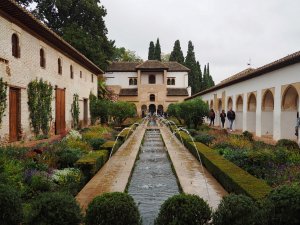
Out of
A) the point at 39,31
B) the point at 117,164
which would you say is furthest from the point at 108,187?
the point at 39,31

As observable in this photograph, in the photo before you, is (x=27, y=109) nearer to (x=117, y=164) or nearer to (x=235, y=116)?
(x=117, y=164)

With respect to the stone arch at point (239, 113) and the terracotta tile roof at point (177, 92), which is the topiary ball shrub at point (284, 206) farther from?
the terracotta tile roof at point (177, 92)

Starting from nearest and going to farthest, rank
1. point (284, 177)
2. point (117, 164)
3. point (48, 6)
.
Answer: point (284, 177), point (117, 164), point (48, 6)

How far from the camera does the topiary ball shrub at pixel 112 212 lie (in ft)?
14.3

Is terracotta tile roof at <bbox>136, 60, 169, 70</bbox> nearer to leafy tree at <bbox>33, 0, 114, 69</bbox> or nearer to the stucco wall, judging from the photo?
leafy tree at <bbox>33, 0, 114, 69</bbox>

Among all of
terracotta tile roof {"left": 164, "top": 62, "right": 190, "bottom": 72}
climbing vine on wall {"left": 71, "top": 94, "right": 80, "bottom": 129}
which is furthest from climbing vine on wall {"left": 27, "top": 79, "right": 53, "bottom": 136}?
terracotta tile roof {"left": 164, "top": 62, "right": 190, "bottom": 72}

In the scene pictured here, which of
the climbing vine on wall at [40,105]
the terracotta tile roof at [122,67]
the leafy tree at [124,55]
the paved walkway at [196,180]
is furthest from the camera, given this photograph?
the leafy tree at [124,55]

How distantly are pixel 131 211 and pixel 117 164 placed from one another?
6.47 m

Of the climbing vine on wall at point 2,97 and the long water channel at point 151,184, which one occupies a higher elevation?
the climbing vine on wall at point 2,97

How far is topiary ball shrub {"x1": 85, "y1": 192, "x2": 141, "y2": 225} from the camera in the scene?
436 cm

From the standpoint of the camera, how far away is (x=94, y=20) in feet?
121

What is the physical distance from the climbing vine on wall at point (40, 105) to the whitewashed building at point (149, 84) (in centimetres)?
3493

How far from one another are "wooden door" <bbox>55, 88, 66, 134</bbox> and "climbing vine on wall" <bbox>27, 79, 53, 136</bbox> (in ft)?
4.48

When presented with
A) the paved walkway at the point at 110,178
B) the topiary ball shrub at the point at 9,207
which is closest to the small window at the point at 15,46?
the paved walkway at the point at 110,178
